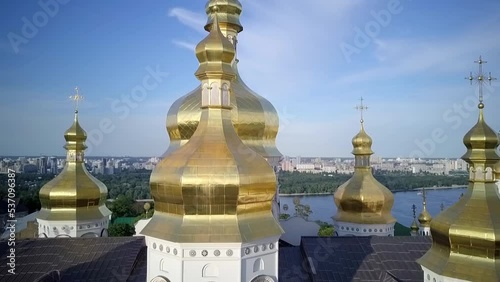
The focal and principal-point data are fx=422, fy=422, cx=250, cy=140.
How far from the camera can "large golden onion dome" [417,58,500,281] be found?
7.06m

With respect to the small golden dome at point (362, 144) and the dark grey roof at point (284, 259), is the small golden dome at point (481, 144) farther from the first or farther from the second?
the small golden dome at point (362, 144)

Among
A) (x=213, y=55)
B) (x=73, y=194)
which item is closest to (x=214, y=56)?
(x=213, y=55)

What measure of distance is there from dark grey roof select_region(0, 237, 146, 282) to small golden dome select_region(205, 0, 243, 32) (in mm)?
7029

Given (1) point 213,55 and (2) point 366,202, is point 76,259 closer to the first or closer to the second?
(1) point 213,55

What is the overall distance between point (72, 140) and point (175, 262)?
950cm

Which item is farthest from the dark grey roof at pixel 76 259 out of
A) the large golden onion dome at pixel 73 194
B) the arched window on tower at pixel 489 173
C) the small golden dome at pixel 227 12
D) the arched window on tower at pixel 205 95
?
the arched window on tower at pixel 489 173

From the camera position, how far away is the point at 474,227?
23.7 feet

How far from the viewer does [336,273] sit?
993 centimetres

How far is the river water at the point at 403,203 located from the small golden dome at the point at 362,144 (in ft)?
91.7

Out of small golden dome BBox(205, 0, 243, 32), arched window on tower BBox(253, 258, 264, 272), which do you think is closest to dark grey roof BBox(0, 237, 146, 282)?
arched window on tower BBox(253, 258, 264, 272)

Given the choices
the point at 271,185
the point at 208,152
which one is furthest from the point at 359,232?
the point at 208,152

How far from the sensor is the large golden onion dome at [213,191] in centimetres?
655

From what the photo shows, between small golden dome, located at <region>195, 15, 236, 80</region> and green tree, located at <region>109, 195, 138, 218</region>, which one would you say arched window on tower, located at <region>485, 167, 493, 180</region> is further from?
green tree, located at <region>109, 195, 138, 218</region>

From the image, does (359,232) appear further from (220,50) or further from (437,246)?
(220,50)
